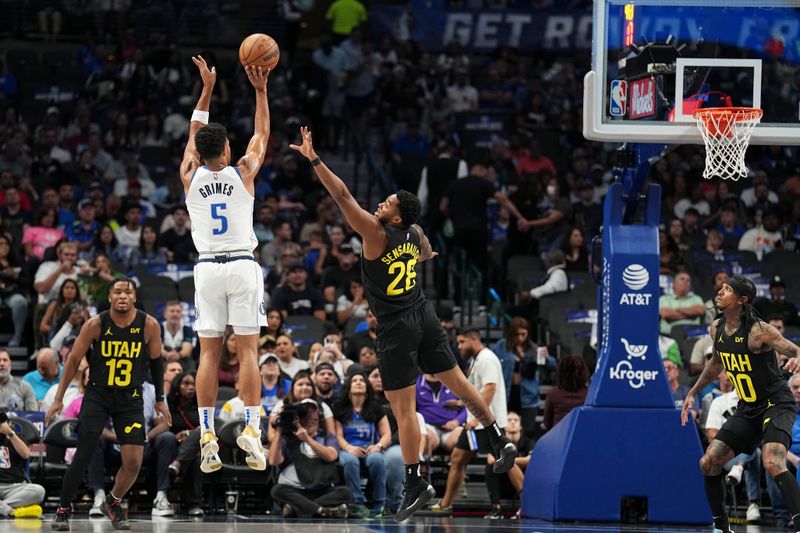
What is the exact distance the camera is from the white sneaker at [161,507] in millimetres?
14156

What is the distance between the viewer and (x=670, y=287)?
1844 centimetres

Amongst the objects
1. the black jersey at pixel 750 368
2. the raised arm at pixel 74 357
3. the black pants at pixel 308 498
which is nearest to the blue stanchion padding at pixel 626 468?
the black jersey at pixel 750 368

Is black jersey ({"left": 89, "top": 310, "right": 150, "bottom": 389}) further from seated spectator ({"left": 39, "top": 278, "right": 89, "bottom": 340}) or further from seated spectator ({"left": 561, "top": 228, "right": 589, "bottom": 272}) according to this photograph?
seated spectator ({"left": 561, "top": 228, "right": 589, "bottom": 272})

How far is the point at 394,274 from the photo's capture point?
10.7 m

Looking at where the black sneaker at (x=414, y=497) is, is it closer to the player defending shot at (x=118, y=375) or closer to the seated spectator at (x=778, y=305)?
the player defending shot at (x=118, y=375)

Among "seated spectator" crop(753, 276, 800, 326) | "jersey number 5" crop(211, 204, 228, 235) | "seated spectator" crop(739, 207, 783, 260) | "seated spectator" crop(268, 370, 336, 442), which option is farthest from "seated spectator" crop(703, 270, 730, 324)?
"jersey number 5" crop(211, 204, 228, 235)

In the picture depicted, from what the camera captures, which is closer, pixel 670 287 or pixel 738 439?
pixel 738 439

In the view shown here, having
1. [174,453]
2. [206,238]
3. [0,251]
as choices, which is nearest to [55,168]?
[0,251]

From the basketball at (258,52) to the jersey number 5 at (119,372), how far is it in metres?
3.08

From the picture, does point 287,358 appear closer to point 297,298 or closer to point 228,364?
point 228,364

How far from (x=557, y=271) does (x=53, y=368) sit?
685 centimetres

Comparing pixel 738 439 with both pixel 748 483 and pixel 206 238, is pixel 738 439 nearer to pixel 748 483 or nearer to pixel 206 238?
pixel 748 483

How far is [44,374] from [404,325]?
633 centimetres

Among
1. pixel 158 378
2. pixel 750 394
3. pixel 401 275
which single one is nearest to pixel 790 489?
pixel 750 394
